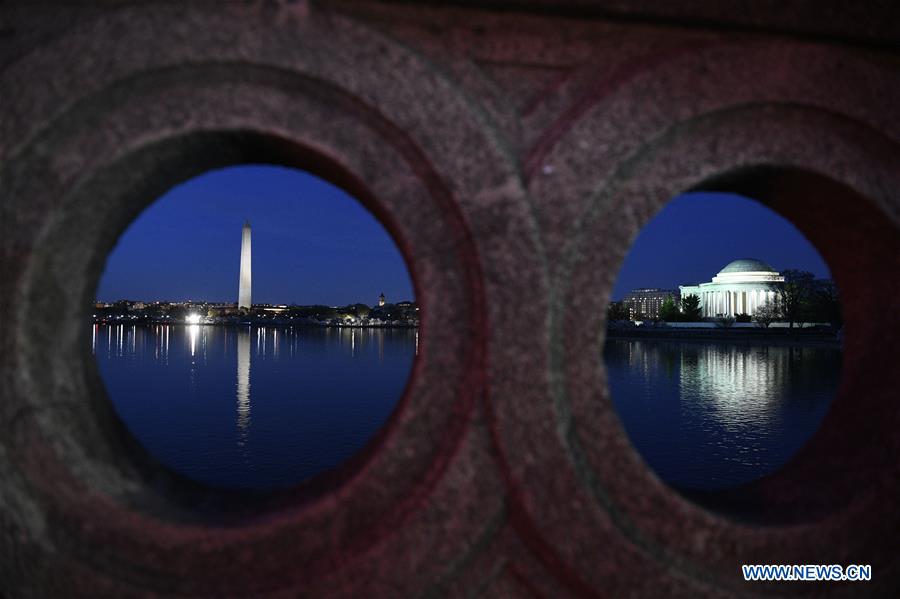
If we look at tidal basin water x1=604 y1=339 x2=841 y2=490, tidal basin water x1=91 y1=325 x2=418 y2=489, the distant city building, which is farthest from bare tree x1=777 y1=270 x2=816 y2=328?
the distant city building

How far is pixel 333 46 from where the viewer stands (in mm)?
2379

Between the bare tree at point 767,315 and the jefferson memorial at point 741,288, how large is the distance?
6.94 m

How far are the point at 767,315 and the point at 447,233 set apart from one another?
67980 millimetres

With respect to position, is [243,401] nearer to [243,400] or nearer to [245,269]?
[243,400]

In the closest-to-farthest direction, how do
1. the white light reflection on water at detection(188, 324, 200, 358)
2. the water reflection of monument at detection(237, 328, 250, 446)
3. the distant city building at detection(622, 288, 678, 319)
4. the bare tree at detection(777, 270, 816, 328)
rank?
the water reflection of monument at detection(237, 328, 250, 446)
the white light reflection on water at detection(188, 324, 200, 358)
the bare tree at detection(777, 270, 816, 328)
the distant city building at detection(622, 288, 678, 319)

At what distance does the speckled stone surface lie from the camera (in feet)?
7.59

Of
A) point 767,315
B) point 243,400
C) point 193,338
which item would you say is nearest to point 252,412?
point 243,400

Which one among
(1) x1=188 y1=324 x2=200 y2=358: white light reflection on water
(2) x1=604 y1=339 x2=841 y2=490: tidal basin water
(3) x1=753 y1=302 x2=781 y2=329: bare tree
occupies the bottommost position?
(1) x1=188 y1=324 x2=200 y2=358: white light reflection on water

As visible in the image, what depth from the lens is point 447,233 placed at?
242cm

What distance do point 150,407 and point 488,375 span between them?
15979 millimetres

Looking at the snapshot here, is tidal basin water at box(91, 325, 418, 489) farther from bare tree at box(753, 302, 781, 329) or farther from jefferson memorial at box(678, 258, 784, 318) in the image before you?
jefferson memorial at box(678, 258, 784, 318)

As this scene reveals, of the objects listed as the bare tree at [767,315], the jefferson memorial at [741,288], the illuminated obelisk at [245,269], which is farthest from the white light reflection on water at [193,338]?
the jefferson memorial at [741,288]

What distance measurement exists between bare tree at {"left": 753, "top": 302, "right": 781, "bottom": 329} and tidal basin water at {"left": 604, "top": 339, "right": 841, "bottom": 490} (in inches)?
1240

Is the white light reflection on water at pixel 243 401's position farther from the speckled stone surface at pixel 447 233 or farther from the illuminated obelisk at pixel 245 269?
the illuminated obelisk at pixel 245 269
